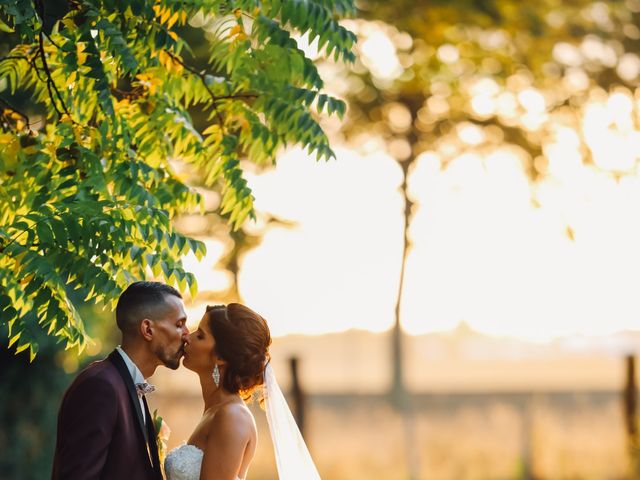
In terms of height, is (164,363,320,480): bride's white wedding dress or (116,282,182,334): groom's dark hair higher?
(116,282,182,334): groom's dark hair

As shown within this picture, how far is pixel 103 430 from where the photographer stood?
5129mm

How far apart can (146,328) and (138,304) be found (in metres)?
0.13

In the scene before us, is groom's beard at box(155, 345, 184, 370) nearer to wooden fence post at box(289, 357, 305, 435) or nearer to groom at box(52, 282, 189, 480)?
groom at box(52, 282, 189, 480)

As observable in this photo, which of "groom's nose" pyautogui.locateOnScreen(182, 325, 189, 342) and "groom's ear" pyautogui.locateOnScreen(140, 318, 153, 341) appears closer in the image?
"groom's ear" pyautogui.locateOnScreen(140, 318, 153, 341)

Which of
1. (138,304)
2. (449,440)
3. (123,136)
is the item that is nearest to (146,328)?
(138,304)

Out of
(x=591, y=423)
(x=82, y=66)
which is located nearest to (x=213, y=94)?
(x=82, y=66)

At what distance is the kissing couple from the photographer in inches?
203

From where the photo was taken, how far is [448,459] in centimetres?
1909

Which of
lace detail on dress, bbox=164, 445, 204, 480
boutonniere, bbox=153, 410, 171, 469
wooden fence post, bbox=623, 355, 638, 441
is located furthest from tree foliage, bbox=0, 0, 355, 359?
wooden fence post, bbox=623, 355, 638, 441

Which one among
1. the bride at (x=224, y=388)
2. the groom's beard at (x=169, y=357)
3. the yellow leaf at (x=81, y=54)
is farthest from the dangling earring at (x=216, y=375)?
the yellow leaf at (x=81, y=54)

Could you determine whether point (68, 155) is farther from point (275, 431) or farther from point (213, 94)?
point (275, 431)

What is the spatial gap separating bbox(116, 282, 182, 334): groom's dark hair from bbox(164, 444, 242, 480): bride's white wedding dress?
Answer: 112 centimetres

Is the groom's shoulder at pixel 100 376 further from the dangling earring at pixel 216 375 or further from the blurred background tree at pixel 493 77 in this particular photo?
the blurred background tree at pixel 493 77

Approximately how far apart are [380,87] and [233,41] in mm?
13822
